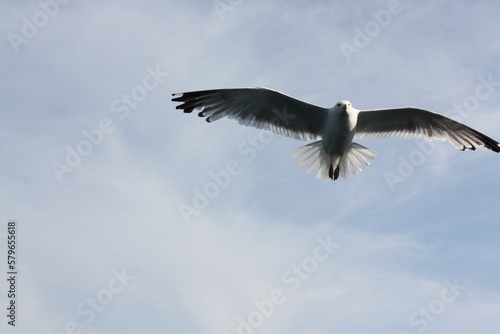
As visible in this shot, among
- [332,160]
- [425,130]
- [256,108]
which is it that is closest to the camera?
[256,108]

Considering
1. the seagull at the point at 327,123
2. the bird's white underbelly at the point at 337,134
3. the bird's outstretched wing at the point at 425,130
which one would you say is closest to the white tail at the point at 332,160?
the seagull at the point at 327,123

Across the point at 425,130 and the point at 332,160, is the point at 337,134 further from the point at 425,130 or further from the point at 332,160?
the point at 425,130

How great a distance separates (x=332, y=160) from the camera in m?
10.8

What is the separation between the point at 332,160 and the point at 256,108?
5.20 feet

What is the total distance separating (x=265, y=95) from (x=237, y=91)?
448mm

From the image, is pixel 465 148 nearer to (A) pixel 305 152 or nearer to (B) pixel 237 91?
(A) pixel 305 152

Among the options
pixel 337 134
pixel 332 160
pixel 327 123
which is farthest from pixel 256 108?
pixel 332 160

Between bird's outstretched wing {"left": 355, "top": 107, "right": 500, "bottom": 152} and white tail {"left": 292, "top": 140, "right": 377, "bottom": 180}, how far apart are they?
404 millimetres

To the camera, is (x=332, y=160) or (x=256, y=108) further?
(x=332, y=160)

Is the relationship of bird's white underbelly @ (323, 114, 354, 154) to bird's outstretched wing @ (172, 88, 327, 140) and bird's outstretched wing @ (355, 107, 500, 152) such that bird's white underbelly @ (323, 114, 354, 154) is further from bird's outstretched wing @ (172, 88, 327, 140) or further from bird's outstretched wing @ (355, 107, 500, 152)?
bird's outstretched wing @ (355, 107, 500, 152)

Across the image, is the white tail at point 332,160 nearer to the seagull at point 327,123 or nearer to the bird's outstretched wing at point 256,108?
the seagull at point 327,123

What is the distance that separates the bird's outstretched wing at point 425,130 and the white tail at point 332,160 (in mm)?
404

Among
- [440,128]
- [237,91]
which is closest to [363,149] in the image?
[440,128]

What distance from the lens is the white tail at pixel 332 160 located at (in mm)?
10844
